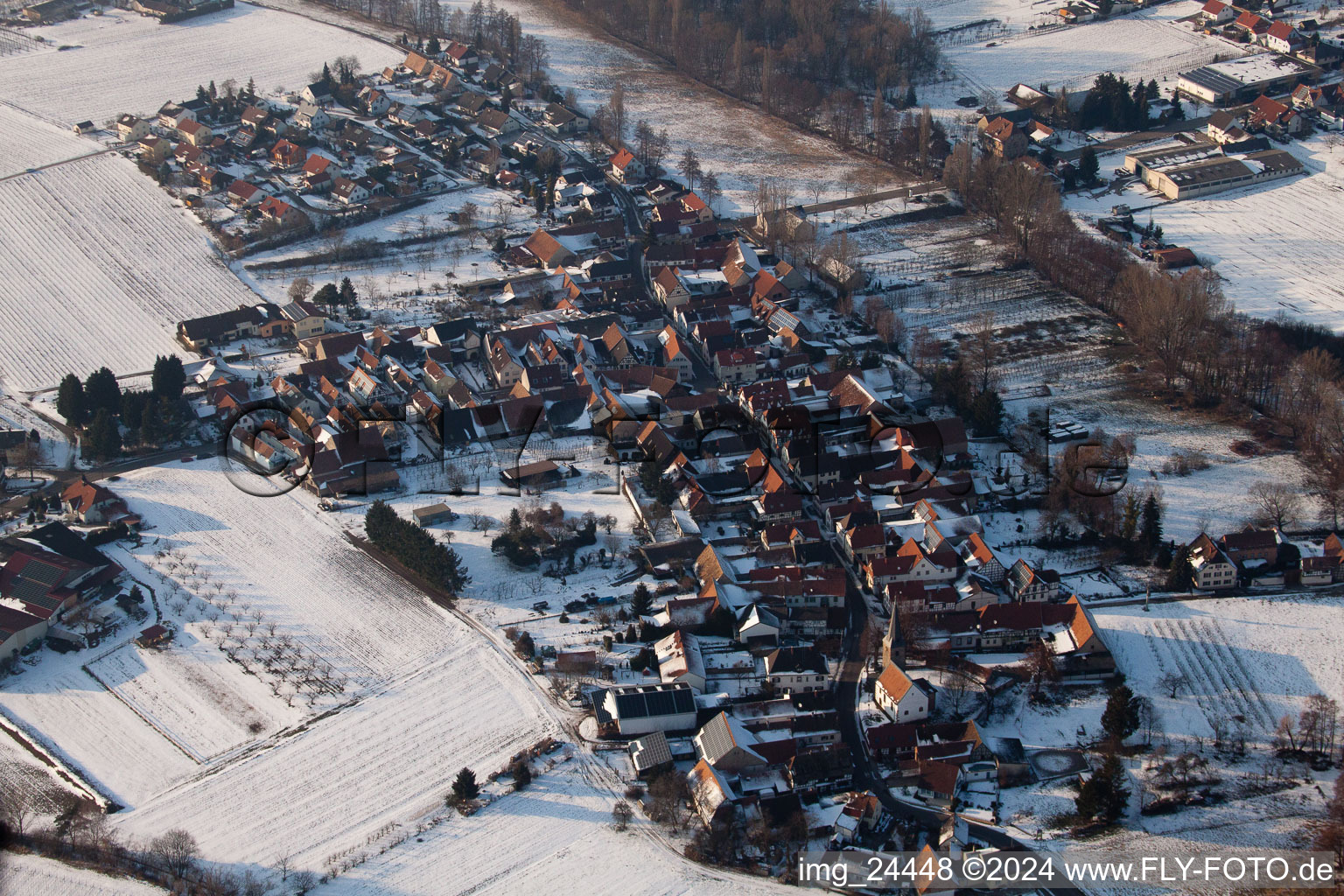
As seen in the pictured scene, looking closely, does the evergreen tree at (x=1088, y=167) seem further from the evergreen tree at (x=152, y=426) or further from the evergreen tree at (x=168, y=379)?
the evergreen tree at (x=152, y=426)

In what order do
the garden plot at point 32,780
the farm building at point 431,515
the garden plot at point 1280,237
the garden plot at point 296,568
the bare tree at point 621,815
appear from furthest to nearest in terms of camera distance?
the garden plot at point 1280,237, the farm building at point 431,515, the garden plot at point 296,568, the garden plot at point 32,780, the bare tree at point 621,815

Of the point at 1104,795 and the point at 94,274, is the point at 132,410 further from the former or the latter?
the point at 1104,795

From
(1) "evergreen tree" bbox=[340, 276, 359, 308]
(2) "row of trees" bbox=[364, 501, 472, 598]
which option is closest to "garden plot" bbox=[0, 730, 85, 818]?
(2) "row of trees" bbox=[364, 501, 472, 598]

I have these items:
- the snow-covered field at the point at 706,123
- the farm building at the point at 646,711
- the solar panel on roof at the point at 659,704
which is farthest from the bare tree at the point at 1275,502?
the snow-covered field at the point at 706,123

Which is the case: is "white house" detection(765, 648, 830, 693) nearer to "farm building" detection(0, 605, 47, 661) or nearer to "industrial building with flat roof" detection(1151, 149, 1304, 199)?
"farm building" detection(0, 605, 47, 661)

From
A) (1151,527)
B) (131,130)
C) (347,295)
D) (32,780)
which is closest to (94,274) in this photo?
(347,295)

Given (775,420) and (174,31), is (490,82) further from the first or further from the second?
(775,420)

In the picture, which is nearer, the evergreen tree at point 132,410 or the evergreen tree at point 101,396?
the evergreen tree at point 132,410
